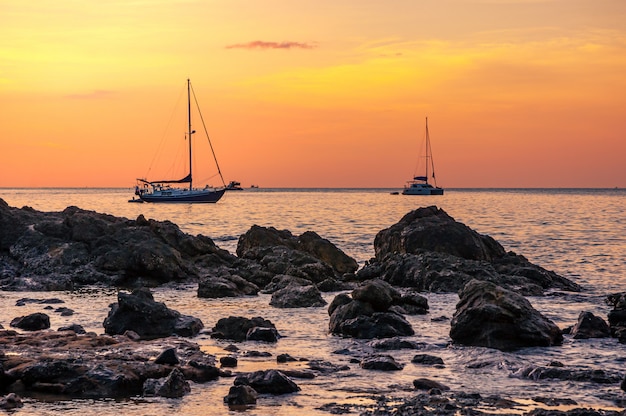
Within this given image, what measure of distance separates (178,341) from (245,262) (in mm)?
17775

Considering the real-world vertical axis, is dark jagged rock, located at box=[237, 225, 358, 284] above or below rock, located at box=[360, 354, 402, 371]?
above

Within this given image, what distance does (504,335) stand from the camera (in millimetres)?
21062

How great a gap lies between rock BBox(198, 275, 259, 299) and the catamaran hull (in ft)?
421

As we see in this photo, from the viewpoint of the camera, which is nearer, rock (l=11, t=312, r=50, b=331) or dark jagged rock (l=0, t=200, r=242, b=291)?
rock (l=11, t=312, r=50, b=331)

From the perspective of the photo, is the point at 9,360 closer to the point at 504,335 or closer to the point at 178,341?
the point at 178,341

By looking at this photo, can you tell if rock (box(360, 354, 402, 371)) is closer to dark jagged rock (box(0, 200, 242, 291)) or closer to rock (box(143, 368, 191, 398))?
rock (box(143, 368, 191, 398))

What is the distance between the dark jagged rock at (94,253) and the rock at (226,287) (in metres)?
4.11

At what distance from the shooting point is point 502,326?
21188 millimetres

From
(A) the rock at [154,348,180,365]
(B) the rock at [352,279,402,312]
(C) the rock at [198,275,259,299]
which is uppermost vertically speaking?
(B) the rock at [352,279,402,312]

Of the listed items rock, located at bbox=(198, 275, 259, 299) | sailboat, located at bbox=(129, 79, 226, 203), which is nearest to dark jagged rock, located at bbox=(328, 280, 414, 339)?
rock, located at bbox=(198, 275, 259, 299)

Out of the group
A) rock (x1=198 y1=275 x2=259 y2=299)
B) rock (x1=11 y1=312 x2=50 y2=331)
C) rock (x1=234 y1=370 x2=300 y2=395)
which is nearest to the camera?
rock (x1=234 y1=370 x2=300 y2=395)

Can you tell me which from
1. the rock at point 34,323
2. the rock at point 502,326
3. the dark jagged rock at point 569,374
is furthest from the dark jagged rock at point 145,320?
the dark jagged rock at point 569,374

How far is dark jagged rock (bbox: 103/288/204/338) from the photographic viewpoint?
73.6 ft

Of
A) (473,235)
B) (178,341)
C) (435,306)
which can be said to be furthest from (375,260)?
(178,341)
